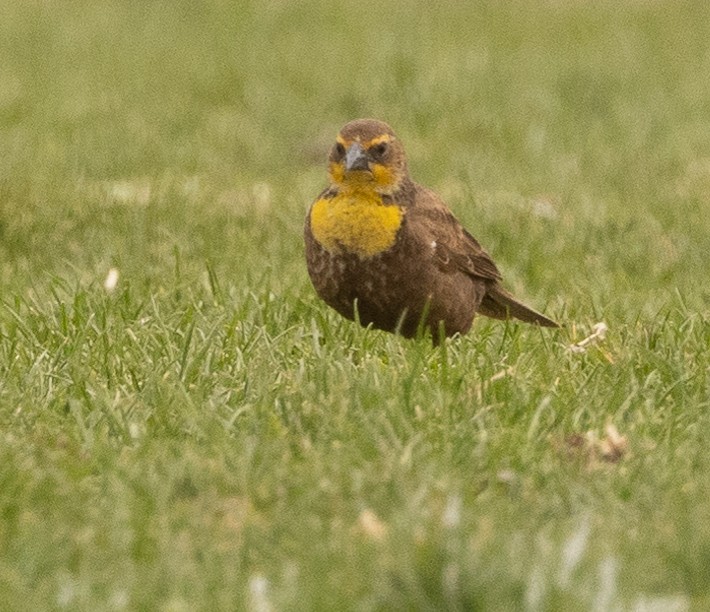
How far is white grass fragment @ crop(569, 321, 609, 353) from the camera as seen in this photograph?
18.8 ft

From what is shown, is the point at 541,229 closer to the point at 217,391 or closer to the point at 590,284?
the point at 590,284

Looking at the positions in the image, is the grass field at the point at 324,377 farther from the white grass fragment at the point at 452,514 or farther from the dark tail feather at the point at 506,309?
the dark tail feather at the point at 506,309

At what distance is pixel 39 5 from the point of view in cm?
1585

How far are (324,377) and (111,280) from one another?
227 centimetres

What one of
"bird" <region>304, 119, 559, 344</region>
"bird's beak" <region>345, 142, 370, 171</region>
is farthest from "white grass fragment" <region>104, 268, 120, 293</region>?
"bird's beak" <region>345, 142, 370, 171</region>

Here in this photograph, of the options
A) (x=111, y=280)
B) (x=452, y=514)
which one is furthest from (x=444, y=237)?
(x=452, y=514)

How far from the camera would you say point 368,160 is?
6.07 m

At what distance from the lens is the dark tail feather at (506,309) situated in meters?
6.47

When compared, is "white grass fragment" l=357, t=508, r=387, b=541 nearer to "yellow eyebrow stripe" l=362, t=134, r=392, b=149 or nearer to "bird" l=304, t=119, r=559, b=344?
"bird" l=304, t=119, r=559, b=344

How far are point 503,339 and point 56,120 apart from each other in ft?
20.6

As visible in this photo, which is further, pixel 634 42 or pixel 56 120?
pixel 634 42

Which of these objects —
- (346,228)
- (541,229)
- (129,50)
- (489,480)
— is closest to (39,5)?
(129,50)

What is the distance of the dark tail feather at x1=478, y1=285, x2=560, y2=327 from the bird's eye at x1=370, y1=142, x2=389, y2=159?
806 mm

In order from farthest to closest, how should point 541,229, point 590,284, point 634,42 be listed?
point 634,42 → point 541,229 → point 590,284
